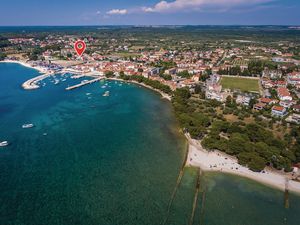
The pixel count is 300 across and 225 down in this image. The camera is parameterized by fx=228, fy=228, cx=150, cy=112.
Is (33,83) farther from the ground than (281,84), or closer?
closer

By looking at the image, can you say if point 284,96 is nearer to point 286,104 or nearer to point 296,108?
point 286,104

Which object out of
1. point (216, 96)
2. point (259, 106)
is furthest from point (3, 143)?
point (259, 106)

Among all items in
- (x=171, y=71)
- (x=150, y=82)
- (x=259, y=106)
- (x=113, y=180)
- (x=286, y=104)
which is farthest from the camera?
(x=171, y=71)

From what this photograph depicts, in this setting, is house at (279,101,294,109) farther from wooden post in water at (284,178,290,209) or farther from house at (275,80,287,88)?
wooden post in water at (284,178,290,209)

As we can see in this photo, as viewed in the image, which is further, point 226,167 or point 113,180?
point 226,167

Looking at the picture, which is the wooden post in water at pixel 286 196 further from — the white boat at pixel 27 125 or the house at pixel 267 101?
the white boat at pixel 27 125

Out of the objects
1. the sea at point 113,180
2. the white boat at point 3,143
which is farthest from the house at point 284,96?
the white boat at point 3,143

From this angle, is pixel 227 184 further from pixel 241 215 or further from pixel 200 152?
pixel 200 152
